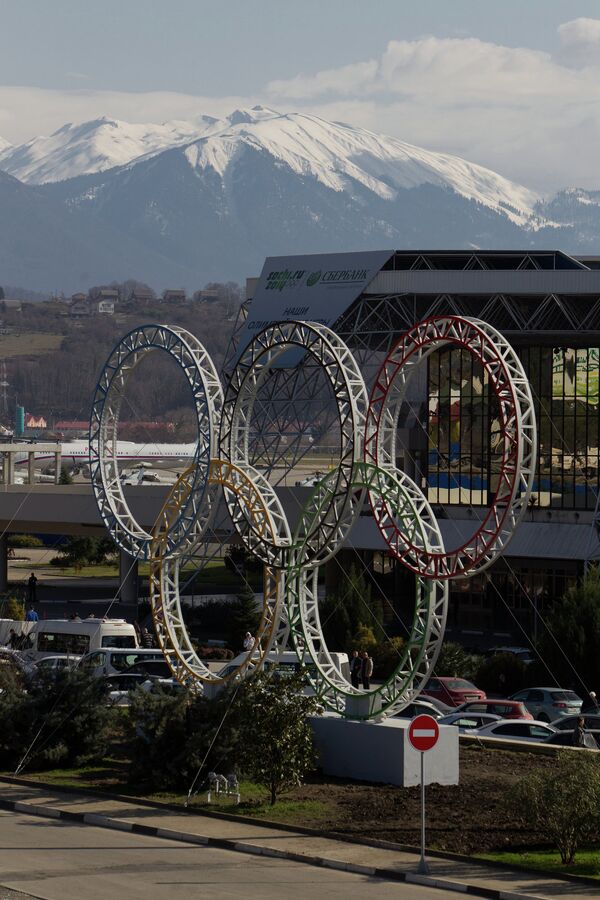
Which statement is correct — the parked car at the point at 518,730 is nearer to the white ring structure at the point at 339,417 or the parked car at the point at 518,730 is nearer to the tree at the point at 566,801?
the white ring structure at the point at 339,417

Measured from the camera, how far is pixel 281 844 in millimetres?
25266

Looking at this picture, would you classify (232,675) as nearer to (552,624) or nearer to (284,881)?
(284,881)

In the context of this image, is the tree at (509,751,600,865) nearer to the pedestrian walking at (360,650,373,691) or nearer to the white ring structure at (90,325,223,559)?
the white ring structure at (90,325,223,559)

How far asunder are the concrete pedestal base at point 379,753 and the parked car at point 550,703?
10054 millimetres

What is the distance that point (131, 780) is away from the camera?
1203 inches

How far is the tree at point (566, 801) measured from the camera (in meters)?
23.3

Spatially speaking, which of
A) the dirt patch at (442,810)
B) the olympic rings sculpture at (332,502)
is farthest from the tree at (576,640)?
the dirt patch at (442,810)

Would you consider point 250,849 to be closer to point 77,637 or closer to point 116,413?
point 116,413

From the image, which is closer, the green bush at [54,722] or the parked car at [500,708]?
the green bush at [54,722]

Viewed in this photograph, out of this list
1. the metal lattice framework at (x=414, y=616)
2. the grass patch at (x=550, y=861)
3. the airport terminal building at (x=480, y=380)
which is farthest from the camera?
the airport terminal building at (x=480, y=380)

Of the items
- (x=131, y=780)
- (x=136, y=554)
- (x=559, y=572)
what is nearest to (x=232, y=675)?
(x=131, y=780)

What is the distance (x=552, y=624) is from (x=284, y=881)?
26666mm

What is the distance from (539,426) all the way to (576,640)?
29104 millimetres

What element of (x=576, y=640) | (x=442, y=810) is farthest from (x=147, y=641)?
(x=442, y=810)
